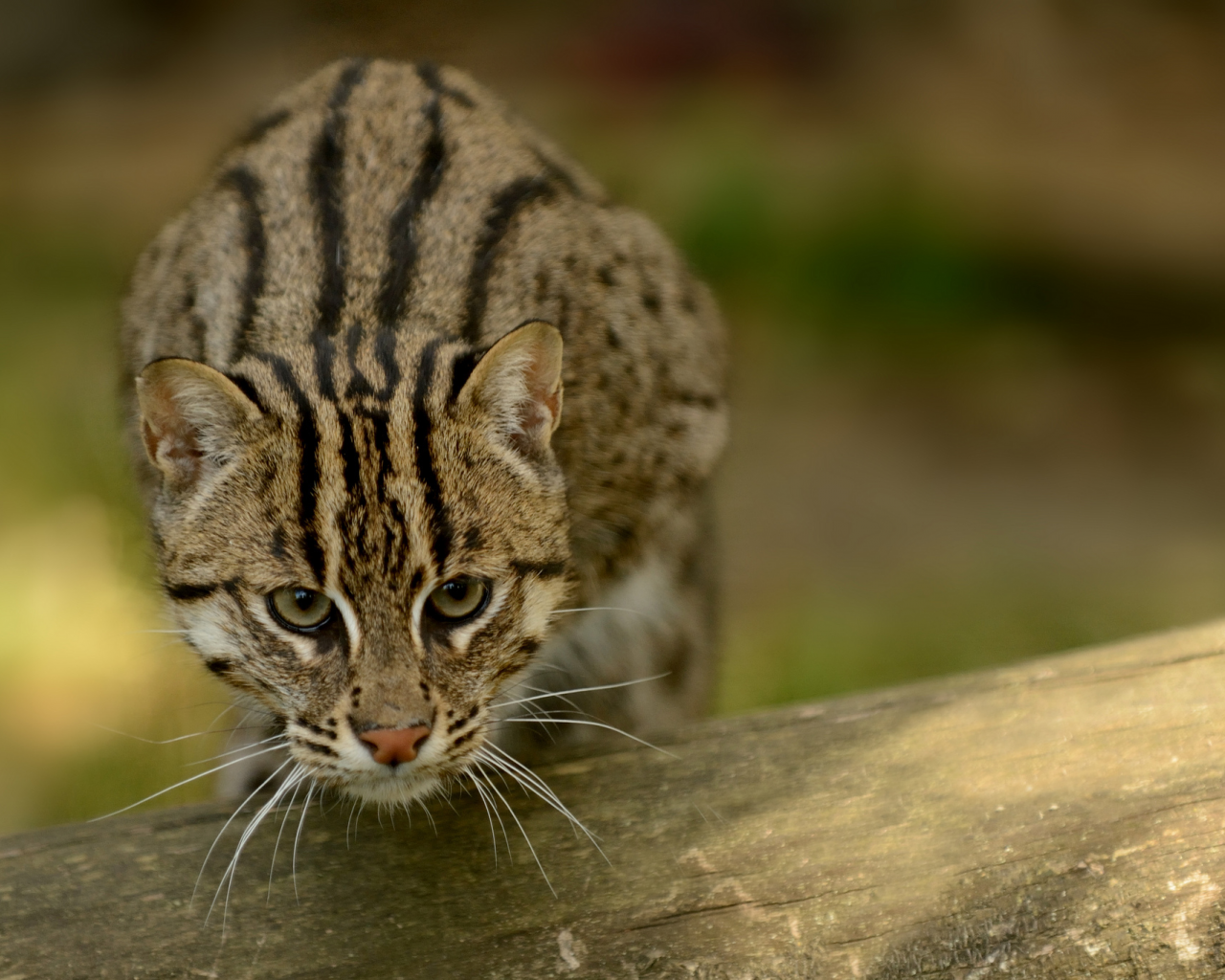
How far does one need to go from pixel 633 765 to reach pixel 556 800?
0.26m

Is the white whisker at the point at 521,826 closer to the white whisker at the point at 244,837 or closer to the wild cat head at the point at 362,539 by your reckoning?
the wild cat head at the point at 362,539

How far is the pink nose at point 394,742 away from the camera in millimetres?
3082

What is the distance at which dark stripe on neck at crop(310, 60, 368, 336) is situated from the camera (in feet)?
12.3

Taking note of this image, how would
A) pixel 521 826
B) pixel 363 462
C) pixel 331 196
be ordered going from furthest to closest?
pixel 331 196, pixel 521 826, pixel 363 462

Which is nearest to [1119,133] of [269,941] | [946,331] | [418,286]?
[946,331]

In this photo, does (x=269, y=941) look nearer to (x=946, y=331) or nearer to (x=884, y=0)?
(x=946, y=331)

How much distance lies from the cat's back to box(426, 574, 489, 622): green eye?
52 centimetres

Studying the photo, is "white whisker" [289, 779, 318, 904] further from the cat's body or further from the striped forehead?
the striped forehead

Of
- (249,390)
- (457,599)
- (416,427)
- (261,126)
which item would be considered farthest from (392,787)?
(261,126)

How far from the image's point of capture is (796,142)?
1188 cm

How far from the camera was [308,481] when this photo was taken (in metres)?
3.21

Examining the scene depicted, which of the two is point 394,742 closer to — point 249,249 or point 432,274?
point 432,274

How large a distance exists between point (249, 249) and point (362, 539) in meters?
1.30

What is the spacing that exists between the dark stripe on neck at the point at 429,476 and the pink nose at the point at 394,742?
40 centimetres
